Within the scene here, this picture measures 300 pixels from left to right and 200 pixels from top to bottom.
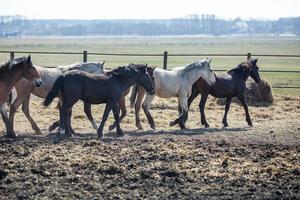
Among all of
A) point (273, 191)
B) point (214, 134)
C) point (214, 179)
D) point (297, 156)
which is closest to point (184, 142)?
point (214, 134)

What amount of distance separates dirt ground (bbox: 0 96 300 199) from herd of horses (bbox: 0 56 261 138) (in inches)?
17.4

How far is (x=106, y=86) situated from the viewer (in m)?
12.7

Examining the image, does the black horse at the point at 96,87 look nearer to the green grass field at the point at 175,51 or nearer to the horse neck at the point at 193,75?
the horse neck at the point at 193,75

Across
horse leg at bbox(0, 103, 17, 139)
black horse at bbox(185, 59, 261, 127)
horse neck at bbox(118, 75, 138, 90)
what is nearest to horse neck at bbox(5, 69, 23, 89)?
horse leg at bbox(0, 103, 17, 139)

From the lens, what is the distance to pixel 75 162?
9.93 m

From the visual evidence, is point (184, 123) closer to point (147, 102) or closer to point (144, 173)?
point (147, 102)

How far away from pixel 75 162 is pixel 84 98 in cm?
291

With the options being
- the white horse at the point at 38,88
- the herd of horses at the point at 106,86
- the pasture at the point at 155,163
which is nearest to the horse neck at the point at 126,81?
the herd of horses at the point at 106,86

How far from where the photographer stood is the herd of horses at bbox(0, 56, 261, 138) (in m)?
12.5

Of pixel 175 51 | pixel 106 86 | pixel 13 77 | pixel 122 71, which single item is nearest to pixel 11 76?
pixel 13 77

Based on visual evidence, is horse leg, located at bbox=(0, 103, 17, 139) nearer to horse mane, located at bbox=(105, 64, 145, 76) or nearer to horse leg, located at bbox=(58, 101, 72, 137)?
horse leg, located at bbox=(58, 101, 72, 137)

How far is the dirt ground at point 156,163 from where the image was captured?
8445 millimetres

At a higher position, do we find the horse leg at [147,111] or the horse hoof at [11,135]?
the horse leg at [147,111]

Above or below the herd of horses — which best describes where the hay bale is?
below
